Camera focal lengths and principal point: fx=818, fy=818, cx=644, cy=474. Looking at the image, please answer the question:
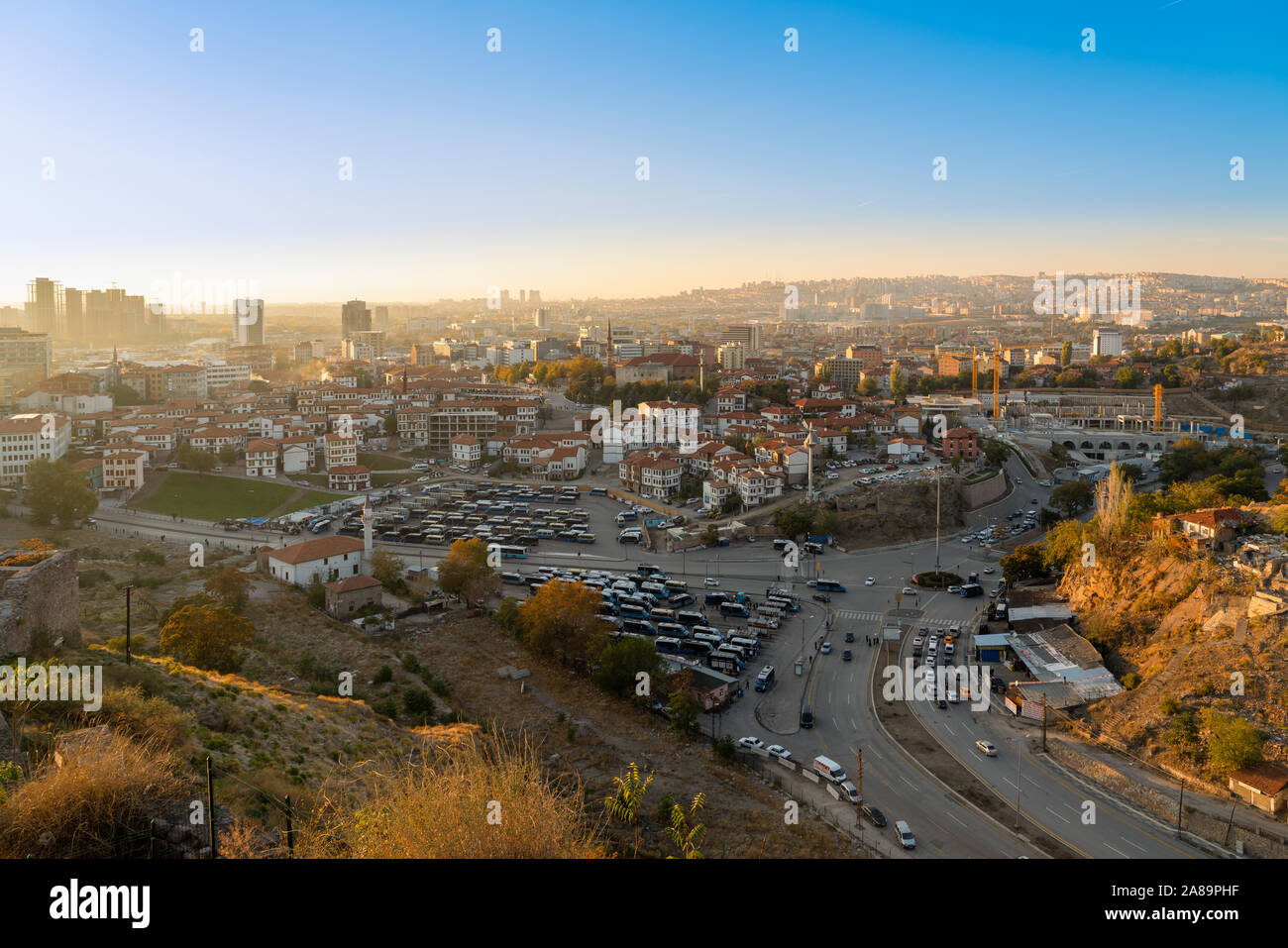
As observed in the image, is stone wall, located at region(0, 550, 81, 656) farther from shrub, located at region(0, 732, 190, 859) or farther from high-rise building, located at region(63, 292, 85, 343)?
high-rise building, located at region(63, 292, 85, 343)

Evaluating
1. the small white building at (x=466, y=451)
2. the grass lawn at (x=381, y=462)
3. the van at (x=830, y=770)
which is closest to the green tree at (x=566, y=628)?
the van at (x=830, y=770)

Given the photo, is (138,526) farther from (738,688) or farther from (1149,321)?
(1149,321)

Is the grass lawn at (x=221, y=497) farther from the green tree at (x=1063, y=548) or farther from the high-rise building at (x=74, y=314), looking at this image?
the high-rise building at (x=74, y=314)

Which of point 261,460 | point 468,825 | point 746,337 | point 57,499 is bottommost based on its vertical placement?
point 57,499

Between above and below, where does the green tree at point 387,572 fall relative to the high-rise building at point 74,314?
below

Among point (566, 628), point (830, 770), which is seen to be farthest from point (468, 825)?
point (566, 628)

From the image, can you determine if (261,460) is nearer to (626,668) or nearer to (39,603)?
(626,668)
